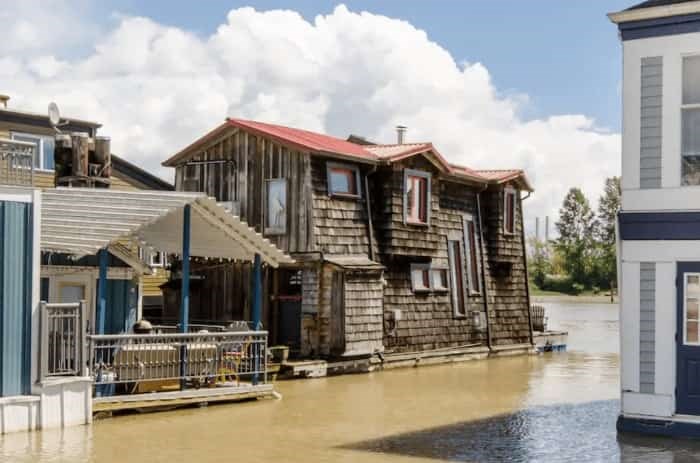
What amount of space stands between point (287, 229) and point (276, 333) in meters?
2.88

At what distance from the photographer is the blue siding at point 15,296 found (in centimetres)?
1540

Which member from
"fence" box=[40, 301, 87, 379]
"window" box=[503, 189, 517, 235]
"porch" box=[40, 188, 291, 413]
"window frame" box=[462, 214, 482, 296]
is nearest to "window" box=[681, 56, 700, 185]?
"porch" box=[40, 188, 291, 413]

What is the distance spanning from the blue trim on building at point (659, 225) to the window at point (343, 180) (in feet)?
39.7

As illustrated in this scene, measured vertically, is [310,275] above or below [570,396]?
above

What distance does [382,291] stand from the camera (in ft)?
91.5

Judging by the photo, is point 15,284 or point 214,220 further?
point 214,220

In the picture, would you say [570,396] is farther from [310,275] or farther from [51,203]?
[51,203]

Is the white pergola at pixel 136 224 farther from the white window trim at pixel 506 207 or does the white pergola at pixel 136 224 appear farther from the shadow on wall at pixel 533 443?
the white window trim at pixel 506 207

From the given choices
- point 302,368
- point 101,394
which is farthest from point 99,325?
point 302,368

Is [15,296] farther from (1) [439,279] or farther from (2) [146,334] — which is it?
(1) [439,279]

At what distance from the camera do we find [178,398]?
18.3 meters

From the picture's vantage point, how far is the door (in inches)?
600

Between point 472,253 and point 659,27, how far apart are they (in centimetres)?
1751

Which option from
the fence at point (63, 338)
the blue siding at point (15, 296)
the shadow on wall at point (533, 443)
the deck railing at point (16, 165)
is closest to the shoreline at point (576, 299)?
the shadow on wall at point (533, 443)
